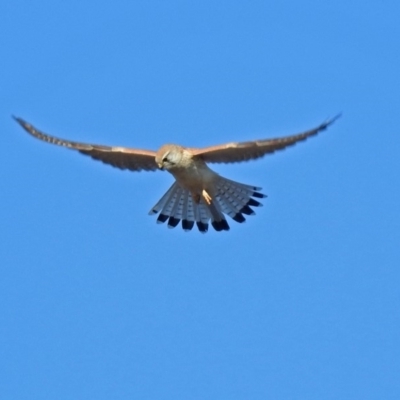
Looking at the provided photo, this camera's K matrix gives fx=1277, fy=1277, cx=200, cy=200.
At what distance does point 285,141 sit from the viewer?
15.3 metres

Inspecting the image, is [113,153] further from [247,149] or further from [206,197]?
[247,149]

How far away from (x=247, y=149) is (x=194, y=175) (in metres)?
1.27

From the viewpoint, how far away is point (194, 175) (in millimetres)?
17016

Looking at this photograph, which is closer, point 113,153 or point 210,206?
point 113,153

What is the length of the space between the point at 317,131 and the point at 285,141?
1.85ft

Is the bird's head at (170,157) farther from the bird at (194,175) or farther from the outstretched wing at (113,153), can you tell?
the outstretched wing at (113,153)

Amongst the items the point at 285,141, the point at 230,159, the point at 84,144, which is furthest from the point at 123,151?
the point at 285,141

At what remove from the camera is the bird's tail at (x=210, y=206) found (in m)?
17.9

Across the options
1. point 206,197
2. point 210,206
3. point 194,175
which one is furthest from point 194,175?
point 210,206

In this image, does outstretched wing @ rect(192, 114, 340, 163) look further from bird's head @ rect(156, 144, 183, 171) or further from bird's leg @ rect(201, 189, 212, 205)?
bird's leg @ rect(201, 189, 212, 205)

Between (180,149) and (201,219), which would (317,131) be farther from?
(201,219)

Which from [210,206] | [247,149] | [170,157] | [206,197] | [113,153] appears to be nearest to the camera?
[247,149]

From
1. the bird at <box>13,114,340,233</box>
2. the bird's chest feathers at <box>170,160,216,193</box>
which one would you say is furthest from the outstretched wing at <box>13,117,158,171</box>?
the bird's chest feathers at <box>170,160,216,193</box>

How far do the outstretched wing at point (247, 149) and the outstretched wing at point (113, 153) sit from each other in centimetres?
108
